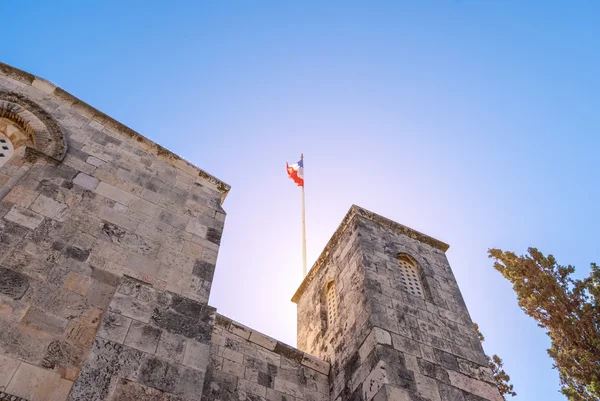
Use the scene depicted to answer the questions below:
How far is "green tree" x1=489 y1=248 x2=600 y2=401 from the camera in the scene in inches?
413

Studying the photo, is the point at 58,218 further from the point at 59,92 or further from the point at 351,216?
the point at 351,216

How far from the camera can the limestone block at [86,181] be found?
21.9 feet

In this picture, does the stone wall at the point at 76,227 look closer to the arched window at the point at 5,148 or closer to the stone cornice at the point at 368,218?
the arched window at the point at 5,148

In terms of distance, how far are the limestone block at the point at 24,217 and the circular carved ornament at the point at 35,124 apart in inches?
49.8

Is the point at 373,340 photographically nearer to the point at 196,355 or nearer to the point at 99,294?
→ the point at 196,355

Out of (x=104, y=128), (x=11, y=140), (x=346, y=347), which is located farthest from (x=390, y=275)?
(x=11, y=140)

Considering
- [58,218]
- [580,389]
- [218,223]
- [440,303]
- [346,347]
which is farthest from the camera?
[580,389]

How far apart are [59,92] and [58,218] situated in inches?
136

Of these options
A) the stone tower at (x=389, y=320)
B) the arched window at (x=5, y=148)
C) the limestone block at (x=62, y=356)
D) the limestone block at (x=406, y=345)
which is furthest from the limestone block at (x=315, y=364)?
the arched window at (x=5, y=148)

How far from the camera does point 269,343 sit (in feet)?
27.3

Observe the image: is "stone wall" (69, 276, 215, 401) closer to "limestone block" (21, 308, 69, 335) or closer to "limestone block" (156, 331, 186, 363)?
"limestone block" (156, 331, 186, 363)

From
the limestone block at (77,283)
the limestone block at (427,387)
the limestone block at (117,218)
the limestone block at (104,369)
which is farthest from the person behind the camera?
the limestone block at (427,387)

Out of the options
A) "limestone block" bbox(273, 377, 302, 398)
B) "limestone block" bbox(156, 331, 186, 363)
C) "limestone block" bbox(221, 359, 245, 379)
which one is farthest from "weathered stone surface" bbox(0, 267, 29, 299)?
"limestone block" bbox(273, 377, 302, 398)

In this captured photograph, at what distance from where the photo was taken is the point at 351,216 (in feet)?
36.3
